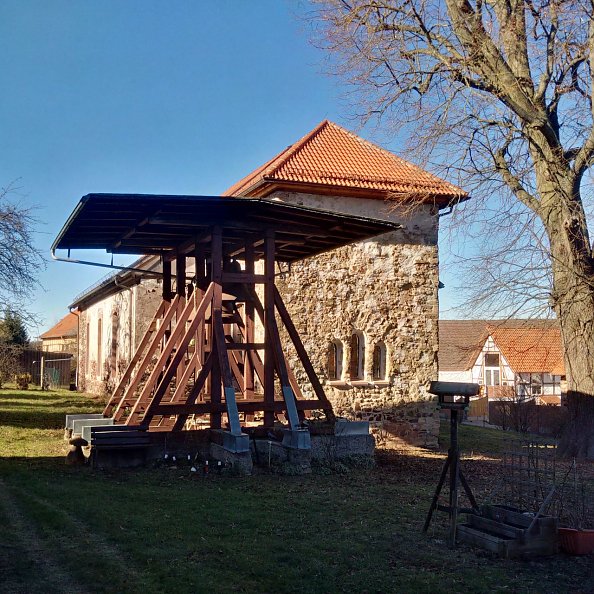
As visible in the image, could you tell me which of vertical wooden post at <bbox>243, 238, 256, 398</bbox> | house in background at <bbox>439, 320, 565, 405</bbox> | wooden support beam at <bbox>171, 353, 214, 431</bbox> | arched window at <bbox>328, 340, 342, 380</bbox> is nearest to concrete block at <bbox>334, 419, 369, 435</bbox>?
vertical wooden post at <bbox>243, 238, 256, 398</bbox>

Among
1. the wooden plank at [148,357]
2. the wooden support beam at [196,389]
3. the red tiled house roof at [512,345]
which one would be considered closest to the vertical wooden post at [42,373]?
the red tiled house roof at [512,345]

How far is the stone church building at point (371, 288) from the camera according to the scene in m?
17.1

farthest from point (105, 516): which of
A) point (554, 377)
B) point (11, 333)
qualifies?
point (554, 377)

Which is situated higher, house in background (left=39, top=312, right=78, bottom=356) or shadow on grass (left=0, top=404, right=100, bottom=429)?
house in background (left=39, top=312, right=78, bottom=356)

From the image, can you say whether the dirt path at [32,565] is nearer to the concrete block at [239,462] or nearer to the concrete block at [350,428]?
the concrete block at [239,462]

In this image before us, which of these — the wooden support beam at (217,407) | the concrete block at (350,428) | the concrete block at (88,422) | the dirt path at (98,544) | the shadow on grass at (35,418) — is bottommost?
the dirt path at (98,544)

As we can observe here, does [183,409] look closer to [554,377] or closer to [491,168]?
[491,168]

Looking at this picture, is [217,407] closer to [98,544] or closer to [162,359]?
[162,359]

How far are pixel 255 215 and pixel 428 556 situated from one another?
6.96m

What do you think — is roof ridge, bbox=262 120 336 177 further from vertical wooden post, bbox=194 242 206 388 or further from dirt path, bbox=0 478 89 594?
dirt path, bbox=0 478 89 594

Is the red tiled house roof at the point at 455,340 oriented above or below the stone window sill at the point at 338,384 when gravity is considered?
above

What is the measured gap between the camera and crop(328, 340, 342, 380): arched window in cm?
1737

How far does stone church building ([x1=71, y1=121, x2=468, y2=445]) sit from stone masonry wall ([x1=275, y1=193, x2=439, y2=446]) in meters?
0.02

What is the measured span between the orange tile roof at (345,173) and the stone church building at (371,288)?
0.10 ft
